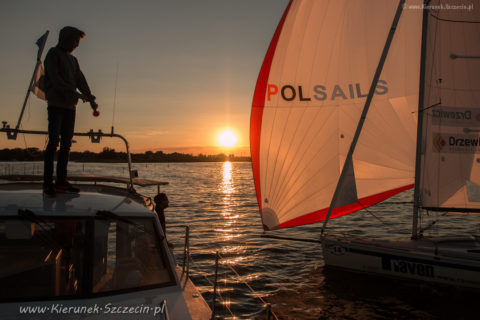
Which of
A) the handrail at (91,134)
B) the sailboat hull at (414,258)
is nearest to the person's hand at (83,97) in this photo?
the handrail at (91,134)

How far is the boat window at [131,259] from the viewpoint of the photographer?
3.78 m

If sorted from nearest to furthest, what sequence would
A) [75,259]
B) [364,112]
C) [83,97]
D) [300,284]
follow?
[75,259] < [83,97] < [364,112] < [300,284]

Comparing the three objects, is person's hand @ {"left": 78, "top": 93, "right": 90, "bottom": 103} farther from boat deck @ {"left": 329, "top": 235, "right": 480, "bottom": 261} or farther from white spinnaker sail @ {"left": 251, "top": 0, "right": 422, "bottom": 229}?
boat deck @ {"left": 329, "top": 235, "right": 480, "bottom": 261}

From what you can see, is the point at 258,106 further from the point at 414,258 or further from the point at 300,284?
the point at 414,258

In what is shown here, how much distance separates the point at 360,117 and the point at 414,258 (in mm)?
4146

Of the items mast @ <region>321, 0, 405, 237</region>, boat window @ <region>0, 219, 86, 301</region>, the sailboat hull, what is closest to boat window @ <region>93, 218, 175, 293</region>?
boat window @ <region>0, 219, 86, 301</region>

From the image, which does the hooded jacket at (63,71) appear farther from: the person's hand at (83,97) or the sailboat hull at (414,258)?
the sailboat hull at (414,258)

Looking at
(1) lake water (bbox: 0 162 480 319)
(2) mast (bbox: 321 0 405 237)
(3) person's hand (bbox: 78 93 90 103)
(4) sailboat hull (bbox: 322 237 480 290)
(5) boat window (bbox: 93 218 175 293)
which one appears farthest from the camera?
(2) mast (bbox: 321 0 405 237)

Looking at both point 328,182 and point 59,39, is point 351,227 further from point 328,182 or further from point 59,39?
point 59,39

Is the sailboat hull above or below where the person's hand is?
below

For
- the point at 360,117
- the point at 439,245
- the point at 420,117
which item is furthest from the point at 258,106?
the point at 439,245

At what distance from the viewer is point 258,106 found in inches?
446

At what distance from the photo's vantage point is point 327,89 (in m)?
11.2

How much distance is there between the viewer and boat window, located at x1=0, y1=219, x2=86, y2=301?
3.57 metres
